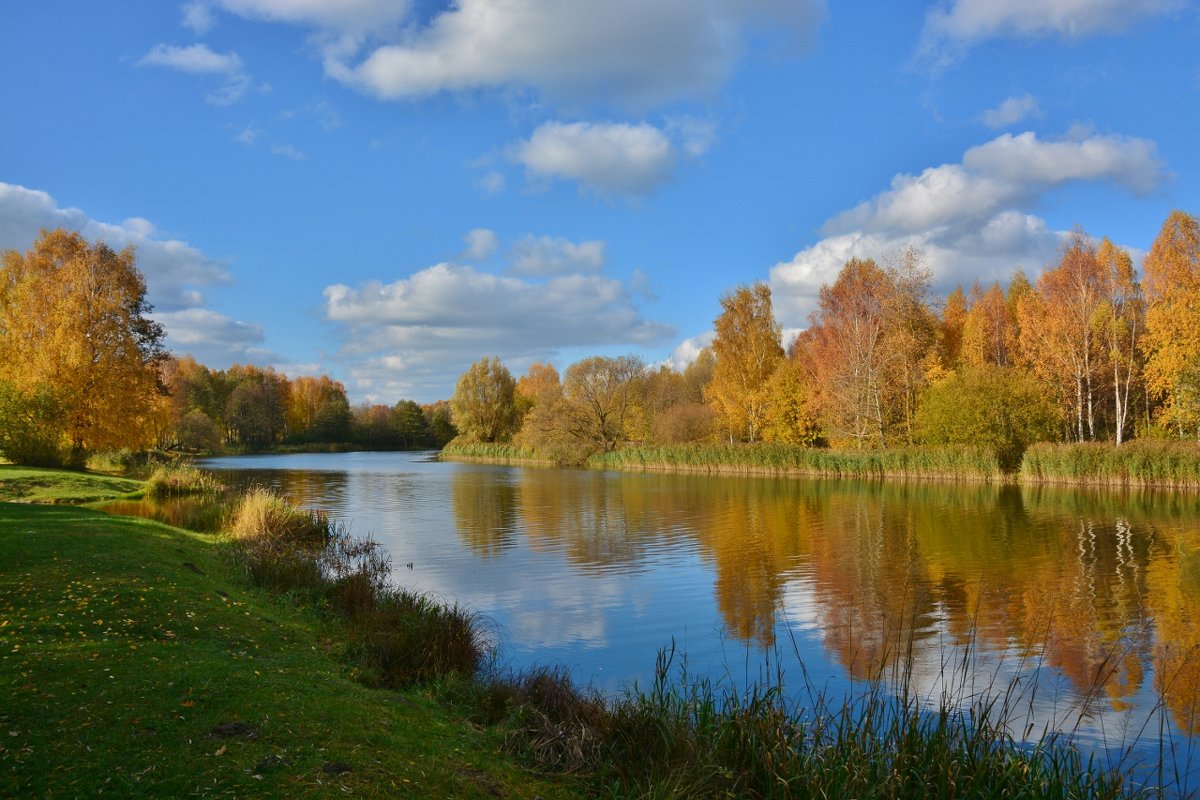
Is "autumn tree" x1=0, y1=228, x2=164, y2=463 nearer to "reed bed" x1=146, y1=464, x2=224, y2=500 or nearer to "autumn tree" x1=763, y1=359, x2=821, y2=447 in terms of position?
"reed bed" x1=146, y1=464, x2=224, y2=500

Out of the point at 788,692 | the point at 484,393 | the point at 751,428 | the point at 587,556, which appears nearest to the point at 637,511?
the point at 587,556

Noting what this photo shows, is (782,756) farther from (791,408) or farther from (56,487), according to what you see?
(791,408)

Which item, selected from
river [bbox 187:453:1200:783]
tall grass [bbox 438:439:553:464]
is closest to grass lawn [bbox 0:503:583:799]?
river [bbox 187:453:1200:783]

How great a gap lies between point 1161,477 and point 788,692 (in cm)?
3113

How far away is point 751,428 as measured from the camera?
177ft

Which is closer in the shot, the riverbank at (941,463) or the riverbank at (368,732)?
the riverbank at (368,732)

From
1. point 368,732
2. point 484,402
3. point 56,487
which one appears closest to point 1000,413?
point 368,732

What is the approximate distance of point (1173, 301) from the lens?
35344 millimetres

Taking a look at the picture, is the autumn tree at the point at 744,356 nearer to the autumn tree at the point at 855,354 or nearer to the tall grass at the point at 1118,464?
the autumn tree at the point at 855,354

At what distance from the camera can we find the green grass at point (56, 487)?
890 inches

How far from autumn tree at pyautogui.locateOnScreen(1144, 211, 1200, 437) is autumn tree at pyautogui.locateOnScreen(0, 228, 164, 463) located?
154 ft

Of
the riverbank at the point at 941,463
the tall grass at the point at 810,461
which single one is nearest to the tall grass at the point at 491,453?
the riverbank at the point at 941,463

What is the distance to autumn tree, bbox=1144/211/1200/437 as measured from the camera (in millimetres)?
33812

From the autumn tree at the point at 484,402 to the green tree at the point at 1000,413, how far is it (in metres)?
56.3
